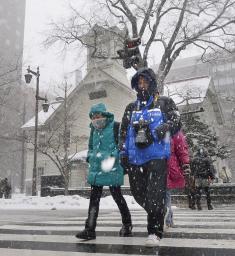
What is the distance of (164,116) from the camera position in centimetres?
421

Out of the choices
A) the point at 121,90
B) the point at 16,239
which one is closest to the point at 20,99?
the point at 121,90

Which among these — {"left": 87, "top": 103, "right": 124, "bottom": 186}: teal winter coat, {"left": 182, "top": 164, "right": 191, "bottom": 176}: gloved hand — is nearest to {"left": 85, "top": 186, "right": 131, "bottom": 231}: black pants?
{"left": 87, "top": 103, "right": 124, "bottom": 186}: teal winter coat

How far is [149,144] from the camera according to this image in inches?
159

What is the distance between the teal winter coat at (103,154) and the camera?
4512 mm

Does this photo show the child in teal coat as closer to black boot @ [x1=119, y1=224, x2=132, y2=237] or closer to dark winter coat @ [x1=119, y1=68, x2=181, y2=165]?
black boot @ [x1=119, y1=224, x2=132, y2=237]

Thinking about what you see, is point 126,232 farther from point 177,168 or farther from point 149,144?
point 149,144

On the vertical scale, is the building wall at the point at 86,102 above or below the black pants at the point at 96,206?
above

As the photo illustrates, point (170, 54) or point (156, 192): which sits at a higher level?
point (170, 54)

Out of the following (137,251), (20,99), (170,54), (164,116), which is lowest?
(137,251)

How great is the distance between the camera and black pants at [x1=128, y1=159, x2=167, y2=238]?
3.90 metres

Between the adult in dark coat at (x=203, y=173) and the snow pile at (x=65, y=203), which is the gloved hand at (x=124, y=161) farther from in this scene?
the snow pile at (x=65, y=203)

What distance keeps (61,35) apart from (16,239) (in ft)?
65.2

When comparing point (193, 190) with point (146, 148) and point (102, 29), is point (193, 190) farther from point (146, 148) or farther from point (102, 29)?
point (102, 29)

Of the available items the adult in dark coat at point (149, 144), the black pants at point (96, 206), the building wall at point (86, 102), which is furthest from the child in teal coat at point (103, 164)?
the building wall at point (86, 102)
